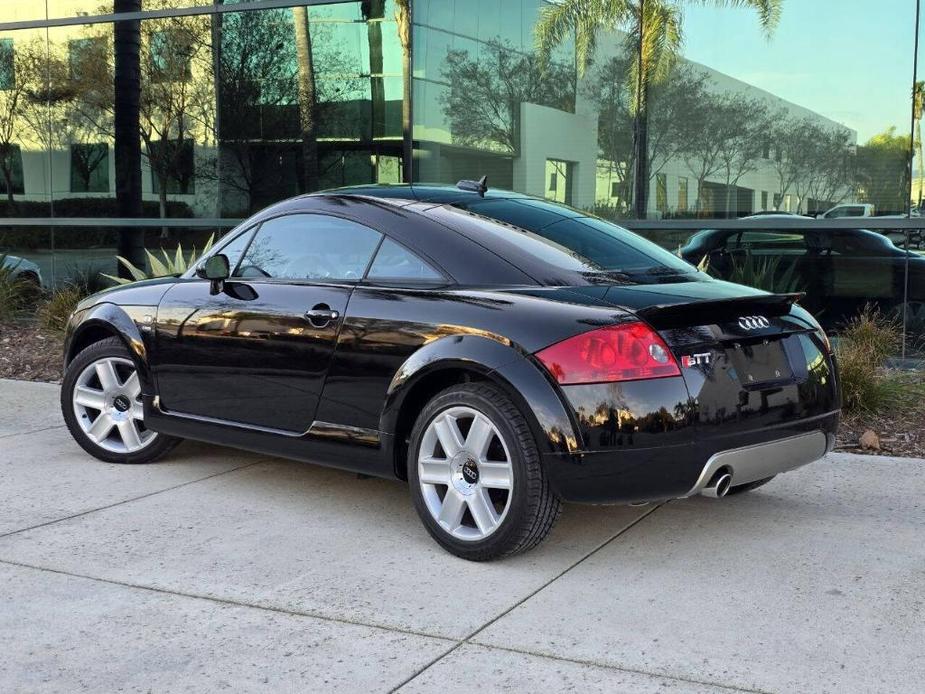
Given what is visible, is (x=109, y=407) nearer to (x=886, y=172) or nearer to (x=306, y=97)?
(x=306, y=97)

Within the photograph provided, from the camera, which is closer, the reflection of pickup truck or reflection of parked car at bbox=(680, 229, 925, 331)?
reflection of parked car at bbox=(680, 229, 925, 331)

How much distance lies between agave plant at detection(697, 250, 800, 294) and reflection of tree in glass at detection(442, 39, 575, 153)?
7.79 feet

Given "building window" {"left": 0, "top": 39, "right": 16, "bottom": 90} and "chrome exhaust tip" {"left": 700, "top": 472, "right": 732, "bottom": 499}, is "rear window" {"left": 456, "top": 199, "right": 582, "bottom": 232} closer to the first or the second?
"chrome exhaust tip" {"left": 700, "top": 472, "right": 732, "bottom": 499}

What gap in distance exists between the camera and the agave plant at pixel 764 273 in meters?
9.72

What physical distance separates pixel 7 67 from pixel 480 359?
1189 centimetres

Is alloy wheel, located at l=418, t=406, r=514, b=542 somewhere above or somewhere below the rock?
above

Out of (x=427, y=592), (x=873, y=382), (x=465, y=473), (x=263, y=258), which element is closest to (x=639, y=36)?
(x=873, y=382)

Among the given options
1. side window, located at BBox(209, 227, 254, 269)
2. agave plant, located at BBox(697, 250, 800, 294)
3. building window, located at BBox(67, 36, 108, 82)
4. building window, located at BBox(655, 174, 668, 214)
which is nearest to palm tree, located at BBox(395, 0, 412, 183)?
building window, located at BBox(655, 174, 668, 214)

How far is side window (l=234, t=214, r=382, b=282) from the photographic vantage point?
498 centimetres

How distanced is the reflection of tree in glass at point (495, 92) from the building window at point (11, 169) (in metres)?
6.09

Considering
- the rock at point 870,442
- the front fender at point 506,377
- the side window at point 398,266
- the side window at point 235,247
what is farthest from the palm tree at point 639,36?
the front fender at point 506,377

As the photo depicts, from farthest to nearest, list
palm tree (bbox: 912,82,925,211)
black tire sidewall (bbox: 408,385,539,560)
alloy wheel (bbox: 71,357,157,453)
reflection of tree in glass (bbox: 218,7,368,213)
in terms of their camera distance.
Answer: reflection of tree in glass (bbox: 218,7,368,213) → palm tree (bbox: 912,82,925,211) → alloy wheel (bbox: 71,357,157,453) → black tire sidewall (bbox: 408,385,539,560)

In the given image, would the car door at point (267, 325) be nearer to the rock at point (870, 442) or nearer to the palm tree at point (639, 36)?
the rock at point (870, 442)

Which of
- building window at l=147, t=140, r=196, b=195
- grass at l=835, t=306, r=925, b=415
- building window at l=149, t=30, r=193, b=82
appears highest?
building window at l=149, t=30, r=193, b=82
